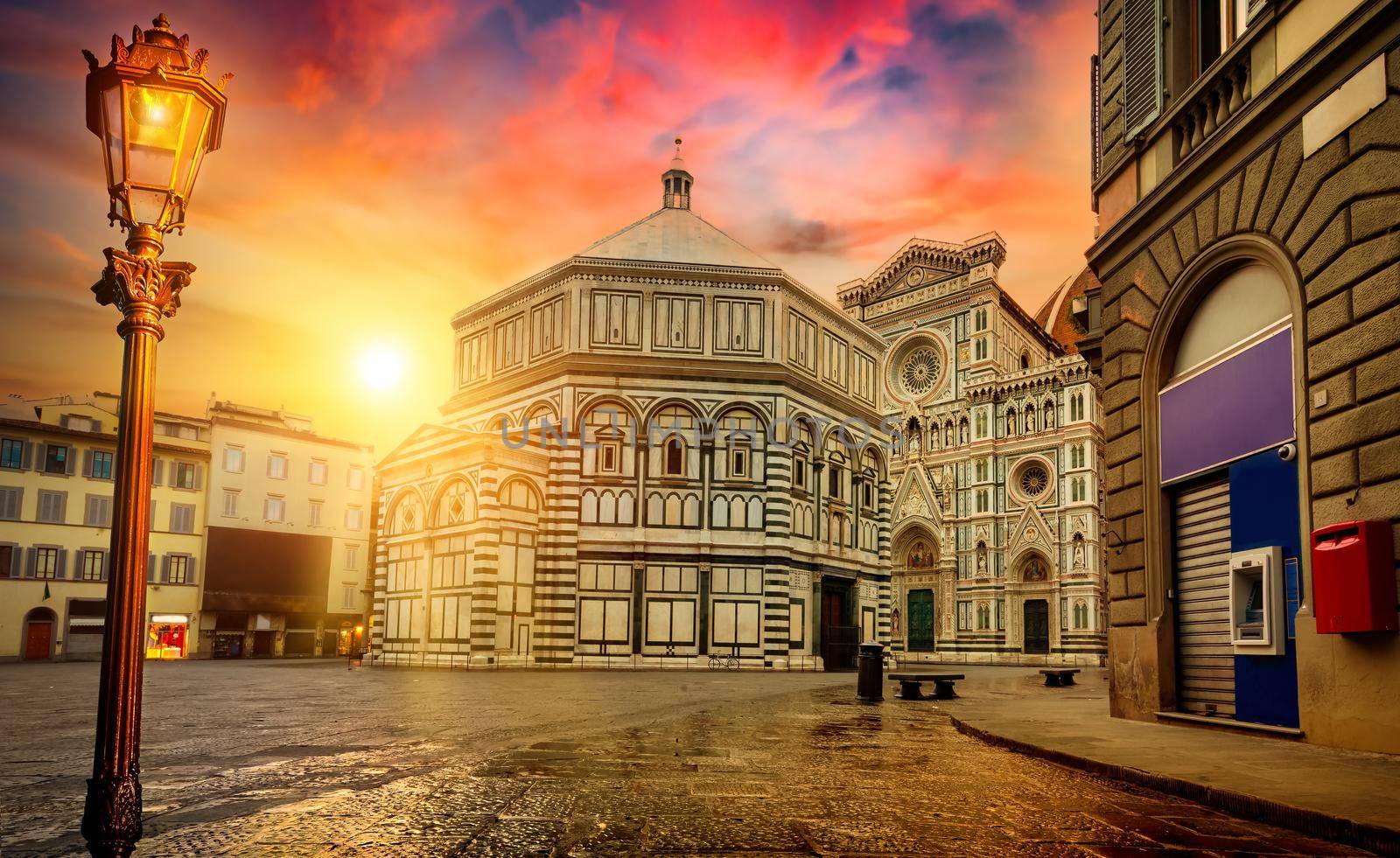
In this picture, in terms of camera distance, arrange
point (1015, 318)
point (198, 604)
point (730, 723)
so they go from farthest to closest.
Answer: point (1015, 318)
point (198, 604)
point (730, 723)

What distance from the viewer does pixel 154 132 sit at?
5.07 m

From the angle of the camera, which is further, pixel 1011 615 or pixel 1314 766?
pixel 1011 615

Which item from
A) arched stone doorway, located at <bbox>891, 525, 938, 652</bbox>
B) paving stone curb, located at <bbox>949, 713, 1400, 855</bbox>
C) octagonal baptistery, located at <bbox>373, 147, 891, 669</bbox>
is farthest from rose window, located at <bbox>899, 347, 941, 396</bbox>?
paving stone curb, located at <bbox>949, 713, 1400, 855</bbox>

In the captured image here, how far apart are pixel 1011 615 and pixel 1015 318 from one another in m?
20.4

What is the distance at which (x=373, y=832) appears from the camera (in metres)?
5.82

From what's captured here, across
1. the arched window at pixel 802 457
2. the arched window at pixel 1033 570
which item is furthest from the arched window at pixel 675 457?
the arched window at pixel 1033 570

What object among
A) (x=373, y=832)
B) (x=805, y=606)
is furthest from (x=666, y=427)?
(x=373, y=832)

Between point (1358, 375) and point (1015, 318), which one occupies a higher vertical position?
point (1015, 318)

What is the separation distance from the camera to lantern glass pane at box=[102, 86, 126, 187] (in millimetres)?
5000

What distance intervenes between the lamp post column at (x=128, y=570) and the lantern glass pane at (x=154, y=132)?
0.94ft

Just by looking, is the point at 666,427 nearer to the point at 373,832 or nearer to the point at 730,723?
the point at 730,723

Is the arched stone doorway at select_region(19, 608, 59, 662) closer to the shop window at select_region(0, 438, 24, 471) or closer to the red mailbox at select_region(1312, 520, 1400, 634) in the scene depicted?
the shop window at select_region(0, 438, 24, 471)

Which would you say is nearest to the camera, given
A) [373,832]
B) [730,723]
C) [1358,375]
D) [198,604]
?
[373,832]

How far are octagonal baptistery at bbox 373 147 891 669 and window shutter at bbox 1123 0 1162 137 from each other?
23.9 meters
